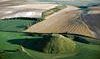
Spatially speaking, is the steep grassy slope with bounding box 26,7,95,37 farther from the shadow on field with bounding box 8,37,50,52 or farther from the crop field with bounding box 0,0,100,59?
the shadow on field with bounding box 8,37,50,52

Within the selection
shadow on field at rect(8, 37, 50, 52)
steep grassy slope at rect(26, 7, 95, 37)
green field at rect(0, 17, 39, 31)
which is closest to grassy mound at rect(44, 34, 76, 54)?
shadow on field at rect(8, 37, 50, 52)

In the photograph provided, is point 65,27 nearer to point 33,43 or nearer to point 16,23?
point 33,43

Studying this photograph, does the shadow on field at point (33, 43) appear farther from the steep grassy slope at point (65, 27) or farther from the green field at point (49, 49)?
the steep grassy slope at point (65, 27)

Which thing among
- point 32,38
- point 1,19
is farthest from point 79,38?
point 1,19

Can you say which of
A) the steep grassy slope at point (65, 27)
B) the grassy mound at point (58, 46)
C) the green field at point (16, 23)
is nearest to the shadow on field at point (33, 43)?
the grassy mound at point (58, 46)

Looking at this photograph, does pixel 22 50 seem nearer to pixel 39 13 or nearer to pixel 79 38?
pixel 79 38

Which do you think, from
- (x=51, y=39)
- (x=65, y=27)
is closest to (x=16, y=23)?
(x=65, y=27)

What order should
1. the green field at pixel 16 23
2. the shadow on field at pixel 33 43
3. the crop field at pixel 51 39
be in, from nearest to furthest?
1. the crop field at pixel 51 39
2. the shadow on field at pixel 33 43
3. the green field at pixel 16 23

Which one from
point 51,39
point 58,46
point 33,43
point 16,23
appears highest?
point 51,39
